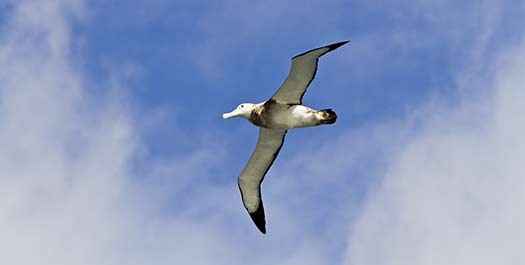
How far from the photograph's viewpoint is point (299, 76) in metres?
31.8

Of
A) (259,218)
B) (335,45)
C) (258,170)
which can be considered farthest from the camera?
(259,218)

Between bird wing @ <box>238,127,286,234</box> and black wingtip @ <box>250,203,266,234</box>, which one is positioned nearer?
bird wing @ <box>238,127,286,234</box>

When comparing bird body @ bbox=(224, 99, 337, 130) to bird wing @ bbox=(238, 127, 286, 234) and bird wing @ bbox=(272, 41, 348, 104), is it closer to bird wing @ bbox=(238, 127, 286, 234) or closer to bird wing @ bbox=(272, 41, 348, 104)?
bird wing @ bbox=(272, 41, 348, 104)

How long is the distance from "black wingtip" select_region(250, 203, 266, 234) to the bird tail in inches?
222

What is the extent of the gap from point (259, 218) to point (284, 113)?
17.1 feet

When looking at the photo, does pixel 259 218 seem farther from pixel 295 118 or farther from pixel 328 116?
pixel 328 116

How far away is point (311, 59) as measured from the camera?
101 ft

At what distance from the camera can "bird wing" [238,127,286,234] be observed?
113 ft

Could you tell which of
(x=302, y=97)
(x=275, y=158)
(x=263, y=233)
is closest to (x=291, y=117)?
(x=302, y=97)

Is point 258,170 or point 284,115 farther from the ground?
Result: point 258,170

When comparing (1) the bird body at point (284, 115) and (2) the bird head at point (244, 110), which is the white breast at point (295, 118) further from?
(2) the bird head at point (244, 110)

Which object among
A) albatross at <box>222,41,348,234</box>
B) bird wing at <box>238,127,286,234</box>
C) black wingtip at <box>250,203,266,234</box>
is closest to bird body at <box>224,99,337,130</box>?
albatross at <box>222,41,348,234</box>

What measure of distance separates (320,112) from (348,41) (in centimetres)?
353

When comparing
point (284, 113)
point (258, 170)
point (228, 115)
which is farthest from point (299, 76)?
point (258, 170)
